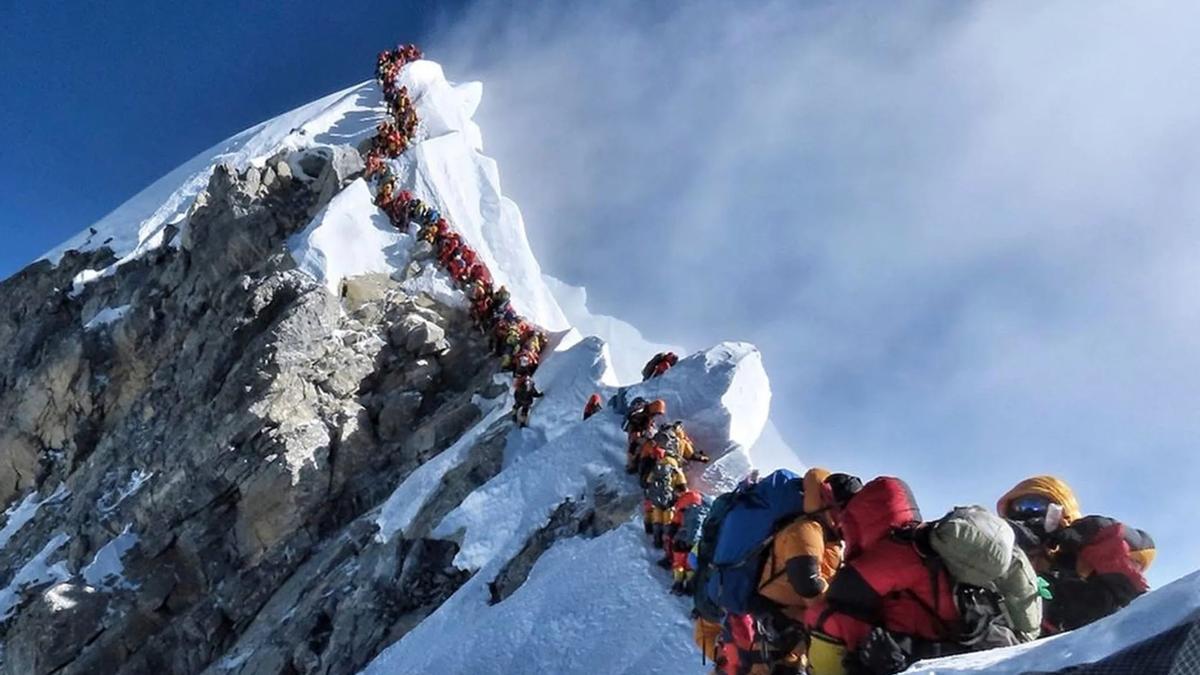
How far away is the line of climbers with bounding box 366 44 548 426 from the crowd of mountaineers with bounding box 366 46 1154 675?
Result: 1226cm

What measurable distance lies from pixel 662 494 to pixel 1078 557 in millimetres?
5954

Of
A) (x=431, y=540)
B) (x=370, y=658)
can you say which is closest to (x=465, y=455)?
(x=431, y=540)

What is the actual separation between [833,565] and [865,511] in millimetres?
807

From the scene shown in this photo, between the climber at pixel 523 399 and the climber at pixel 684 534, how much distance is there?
7.63m

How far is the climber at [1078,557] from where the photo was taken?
6.45 m

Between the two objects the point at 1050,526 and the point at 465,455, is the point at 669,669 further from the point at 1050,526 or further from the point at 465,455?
the point at 465,455

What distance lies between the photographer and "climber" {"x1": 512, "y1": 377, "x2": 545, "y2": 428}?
18402 mm

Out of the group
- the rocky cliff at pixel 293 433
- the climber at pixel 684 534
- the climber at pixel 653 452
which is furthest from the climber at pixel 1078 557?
the climber at pixel 653 452

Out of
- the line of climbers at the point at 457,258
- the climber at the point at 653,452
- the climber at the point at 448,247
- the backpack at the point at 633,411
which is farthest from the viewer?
the climber at the point at 448,247

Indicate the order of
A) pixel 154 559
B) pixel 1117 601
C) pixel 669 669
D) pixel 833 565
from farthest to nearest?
1. pixel 154 559
2. pixel 669 669
3. pixel 1117 601
4. pixel 833 565

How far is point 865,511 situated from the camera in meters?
5.17

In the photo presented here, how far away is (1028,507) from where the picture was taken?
692cm

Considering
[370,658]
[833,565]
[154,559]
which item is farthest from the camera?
[154,559]

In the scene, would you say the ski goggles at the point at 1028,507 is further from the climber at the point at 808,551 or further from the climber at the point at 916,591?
the climber at the point at 808,551
